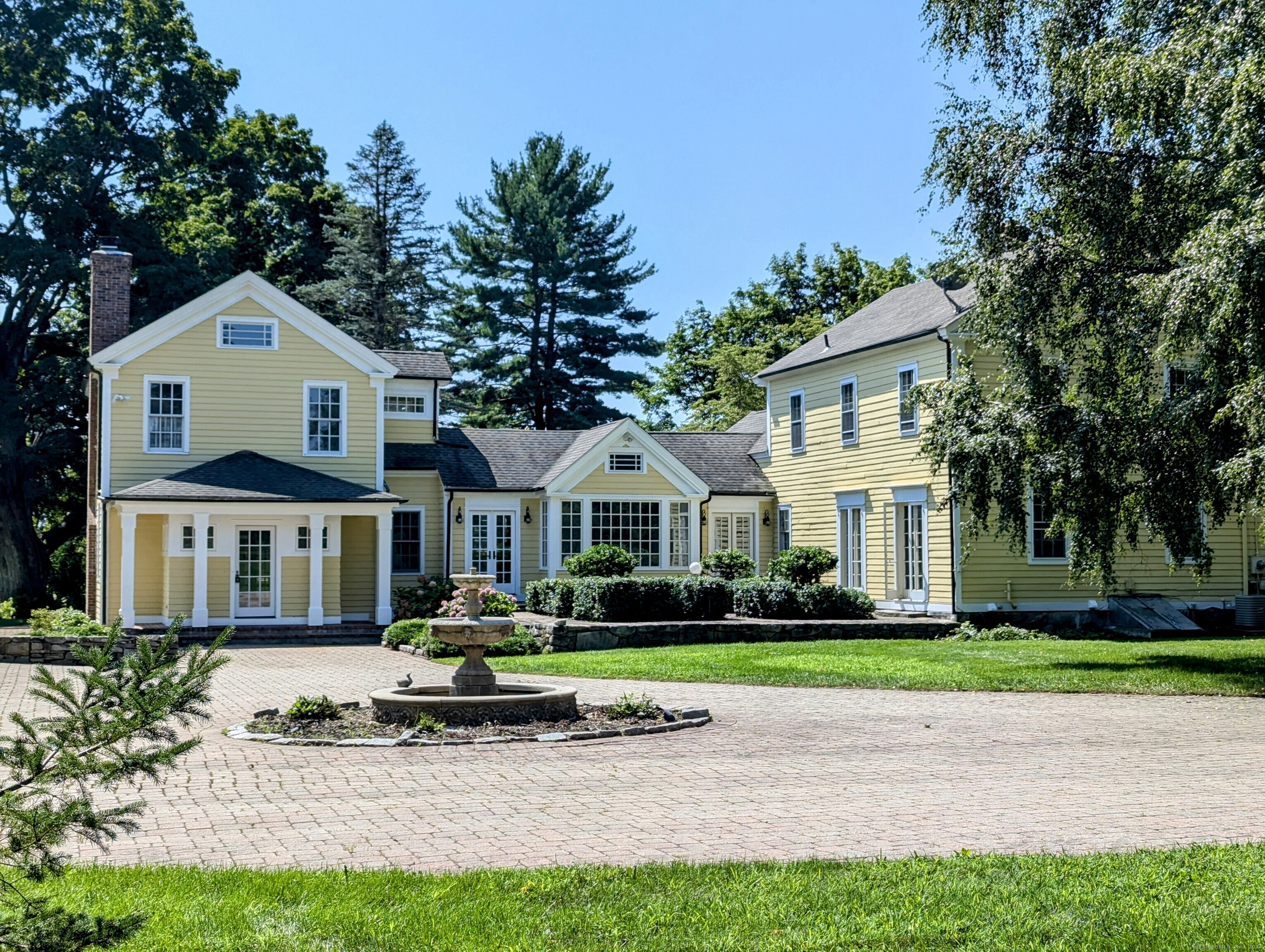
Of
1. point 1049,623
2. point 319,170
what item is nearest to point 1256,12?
point 1049,623

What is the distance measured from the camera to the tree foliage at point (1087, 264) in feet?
52.5

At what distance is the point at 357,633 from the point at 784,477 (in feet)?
39.8

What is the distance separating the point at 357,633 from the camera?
25.7 metres

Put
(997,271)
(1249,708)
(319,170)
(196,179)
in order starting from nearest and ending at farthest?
(1249,708) < (997,271) < (196,179) < (319,170)

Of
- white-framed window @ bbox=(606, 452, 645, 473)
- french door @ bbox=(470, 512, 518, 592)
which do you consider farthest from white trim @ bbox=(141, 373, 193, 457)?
white-framed window @ bbox=(606, 452, 645, 473)

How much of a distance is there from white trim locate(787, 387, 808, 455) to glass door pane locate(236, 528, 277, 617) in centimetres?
1317

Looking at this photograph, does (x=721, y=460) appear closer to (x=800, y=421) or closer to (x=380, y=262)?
(x=800, y=421)

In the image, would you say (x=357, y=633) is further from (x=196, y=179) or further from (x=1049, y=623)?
(x=196, y=179)

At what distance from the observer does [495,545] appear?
30.9m

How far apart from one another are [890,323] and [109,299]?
59.7ft

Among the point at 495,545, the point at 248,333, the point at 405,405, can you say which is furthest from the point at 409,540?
the point at 248,333

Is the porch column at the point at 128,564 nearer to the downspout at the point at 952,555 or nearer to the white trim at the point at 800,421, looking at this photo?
the white trim at the point at 800,421

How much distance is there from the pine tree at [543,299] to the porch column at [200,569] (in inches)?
997

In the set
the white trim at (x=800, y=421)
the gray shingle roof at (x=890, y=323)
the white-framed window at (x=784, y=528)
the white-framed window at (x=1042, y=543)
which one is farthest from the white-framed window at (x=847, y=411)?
the white-framed window at (x=1042, y=543)
